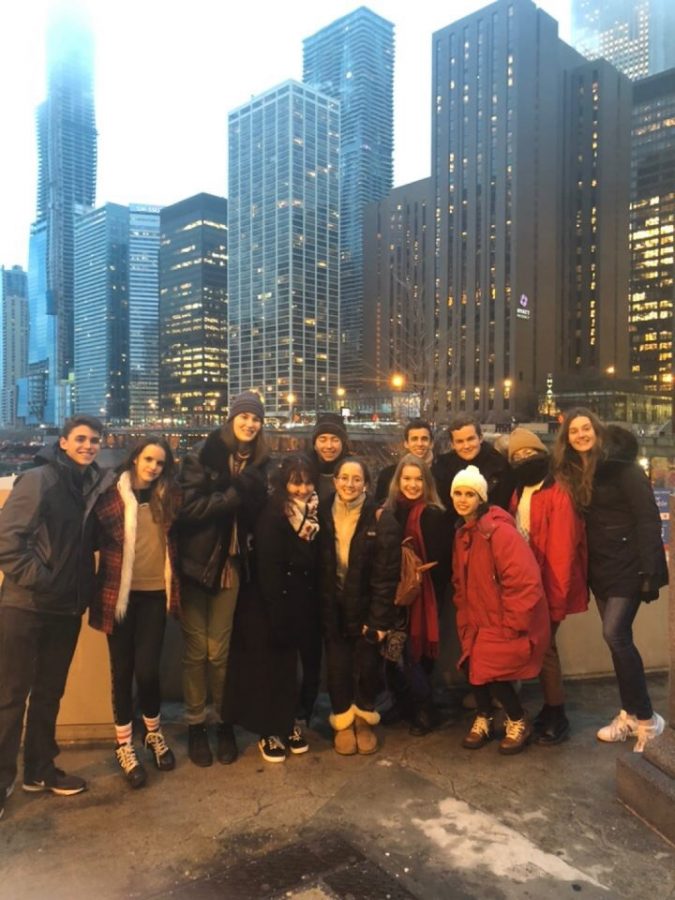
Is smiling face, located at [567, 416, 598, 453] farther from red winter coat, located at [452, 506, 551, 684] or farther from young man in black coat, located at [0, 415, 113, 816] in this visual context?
young man in black coat, located at [0, 415, 113, 816]

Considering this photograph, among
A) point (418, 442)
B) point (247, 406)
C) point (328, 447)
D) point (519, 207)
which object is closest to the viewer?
point (247, 406)

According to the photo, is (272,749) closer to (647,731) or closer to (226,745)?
(226,745)

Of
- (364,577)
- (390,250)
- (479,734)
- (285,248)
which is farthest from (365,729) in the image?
(285,248)

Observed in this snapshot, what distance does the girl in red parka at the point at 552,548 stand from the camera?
12.8 ft

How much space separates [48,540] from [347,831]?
6.72 feet

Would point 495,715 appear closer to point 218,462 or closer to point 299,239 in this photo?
point 218,462

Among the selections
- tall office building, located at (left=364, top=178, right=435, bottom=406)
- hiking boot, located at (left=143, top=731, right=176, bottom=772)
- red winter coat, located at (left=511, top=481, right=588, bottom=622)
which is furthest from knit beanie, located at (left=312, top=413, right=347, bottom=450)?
tall office building, located at (left=364, top=178, right=435, bottom=406)

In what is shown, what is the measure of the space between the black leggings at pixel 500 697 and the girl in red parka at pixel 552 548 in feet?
0.92

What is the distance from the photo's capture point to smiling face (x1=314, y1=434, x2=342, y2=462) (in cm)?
457

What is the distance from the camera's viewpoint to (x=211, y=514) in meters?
3.65

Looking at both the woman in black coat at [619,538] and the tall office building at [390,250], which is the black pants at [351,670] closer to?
the woman in black coat at [619,538]

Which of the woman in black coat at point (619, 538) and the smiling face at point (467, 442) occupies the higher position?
the smiling face at point (467, 442)

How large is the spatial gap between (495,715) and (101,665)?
259 centimetres

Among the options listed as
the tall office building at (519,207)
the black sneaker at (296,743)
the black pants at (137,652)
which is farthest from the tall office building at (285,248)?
the black pants at (137,652)
